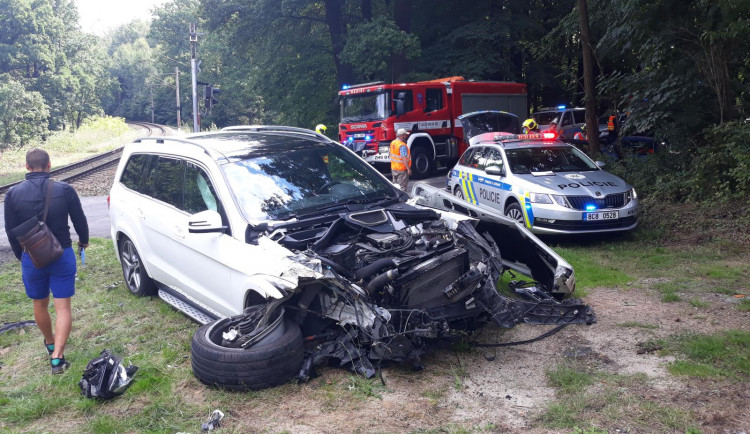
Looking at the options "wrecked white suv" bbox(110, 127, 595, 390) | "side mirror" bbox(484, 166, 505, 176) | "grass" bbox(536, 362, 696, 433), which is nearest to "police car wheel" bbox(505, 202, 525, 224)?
"side mirror" bbox(484, 166, 505, 176)

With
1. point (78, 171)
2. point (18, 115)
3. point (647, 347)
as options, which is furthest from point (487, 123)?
point (18, 115)

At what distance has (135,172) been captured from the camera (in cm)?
693

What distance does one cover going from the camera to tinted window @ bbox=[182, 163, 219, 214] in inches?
212

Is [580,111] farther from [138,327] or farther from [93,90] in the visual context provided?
[93,90]

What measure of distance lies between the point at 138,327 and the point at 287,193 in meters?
1.98

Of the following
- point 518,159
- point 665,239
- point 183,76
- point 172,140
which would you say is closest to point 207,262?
point 172,140

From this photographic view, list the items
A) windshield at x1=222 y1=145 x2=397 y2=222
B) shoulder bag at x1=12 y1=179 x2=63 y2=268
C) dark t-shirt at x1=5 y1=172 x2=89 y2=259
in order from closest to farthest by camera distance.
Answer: shoulder bag at x1=12 y1=179 x2=63 y2=268, dark t-shirt at x1=5 y1=172 x2=89 y2=259, windshield at x1=222 y1=145 x2=397 y2=222

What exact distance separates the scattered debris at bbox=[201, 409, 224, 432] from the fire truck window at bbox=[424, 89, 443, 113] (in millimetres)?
15738

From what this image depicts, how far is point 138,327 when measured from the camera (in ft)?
19.1

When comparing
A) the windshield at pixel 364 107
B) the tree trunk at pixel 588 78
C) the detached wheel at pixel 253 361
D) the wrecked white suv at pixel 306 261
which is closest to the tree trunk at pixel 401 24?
the windshield at pixel 364 107

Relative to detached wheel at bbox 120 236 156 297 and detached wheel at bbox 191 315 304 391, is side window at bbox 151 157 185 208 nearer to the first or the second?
detached wheel at bbox 120 236 156 297

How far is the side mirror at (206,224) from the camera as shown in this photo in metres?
4.86

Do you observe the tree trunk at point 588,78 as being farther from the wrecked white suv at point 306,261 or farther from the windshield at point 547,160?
the wrecked white suv at point 306,261

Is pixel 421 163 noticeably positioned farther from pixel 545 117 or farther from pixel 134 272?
pixel 134 272
